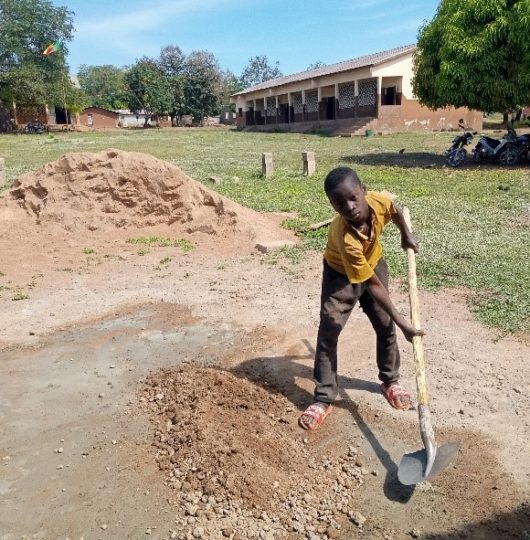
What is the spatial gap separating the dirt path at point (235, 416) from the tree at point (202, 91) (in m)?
50.4

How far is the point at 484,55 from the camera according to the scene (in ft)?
43.3

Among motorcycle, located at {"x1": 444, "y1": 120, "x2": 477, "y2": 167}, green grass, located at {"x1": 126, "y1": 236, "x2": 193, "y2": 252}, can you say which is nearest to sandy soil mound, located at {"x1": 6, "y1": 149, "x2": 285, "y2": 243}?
green grass, located at {"x1": 126, "y1": 236, "x2": 193, "y2": 252}

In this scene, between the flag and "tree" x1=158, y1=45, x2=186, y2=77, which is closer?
the flag

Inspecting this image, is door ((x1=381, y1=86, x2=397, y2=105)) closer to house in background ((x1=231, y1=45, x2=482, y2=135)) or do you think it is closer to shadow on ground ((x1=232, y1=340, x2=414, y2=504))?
house in background ((x1=231, y1=45, x2=482, y2=135))

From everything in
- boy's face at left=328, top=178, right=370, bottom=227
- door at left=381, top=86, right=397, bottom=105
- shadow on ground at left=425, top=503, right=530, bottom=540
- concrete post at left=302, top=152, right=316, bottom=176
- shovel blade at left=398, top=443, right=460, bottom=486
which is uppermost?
door at left=381, top=86, right=397, bottom=105

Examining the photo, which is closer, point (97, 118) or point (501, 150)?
point (501, 150)

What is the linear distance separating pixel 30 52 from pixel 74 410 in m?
49.4

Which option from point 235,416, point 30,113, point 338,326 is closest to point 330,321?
point 338,326

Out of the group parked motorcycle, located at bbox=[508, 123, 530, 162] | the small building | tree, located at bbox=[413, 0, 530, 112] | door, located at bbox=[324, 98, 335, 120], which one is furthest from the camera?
the small building

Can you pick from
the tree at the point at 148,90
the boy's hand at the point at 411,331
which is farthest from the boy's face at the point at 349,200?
the tree at the point at 148,90

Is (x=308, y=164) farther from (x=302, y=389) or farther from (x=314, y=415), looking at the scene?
(x=314, y=415)

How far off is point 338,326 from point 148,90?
176ft

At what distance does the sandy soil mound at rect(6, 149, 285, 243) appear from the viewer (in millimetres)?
8039

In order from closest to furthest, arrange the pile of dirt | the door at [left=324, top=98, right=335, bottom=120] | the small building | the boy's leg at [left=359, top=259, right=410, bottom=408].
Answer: the pile of dirt
the boy's leg at [left=359, top=259, right=410, bottom=408]
the door at [left=324, top=98, right=335, bottom=120]
the small building
